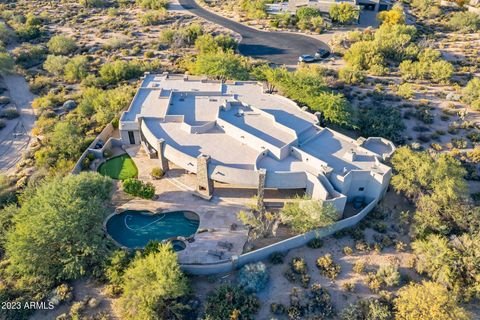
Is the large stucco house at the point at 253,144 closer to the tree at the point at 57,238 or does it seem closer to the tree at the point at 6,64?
the tree at the point at 57,238

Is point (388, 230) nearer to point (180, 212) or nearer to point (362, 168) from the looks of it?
point (362, 168)

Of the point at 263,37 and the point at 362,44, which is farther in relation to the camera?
the point at 263,37

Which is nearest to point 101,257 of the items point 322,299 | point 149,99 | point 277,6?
point 322,299

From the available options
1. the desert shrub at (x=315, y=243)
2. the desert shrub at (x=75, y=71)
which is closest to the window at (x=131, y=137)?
the desert shrub at (x=75, y=71)

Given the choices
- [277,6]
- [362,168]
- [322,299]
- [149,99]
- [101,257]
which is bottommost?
[322,299]

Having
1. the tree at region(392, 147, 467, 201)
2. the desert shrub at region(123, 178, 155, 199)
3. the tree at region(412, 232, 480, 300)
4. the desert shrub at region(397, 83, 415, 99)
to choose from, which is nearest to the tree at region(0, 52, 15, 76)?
the desert shrub at region(123, 178, 155, 199)

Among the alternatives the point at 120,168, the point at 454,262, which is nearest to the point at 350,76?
the point at 454,262

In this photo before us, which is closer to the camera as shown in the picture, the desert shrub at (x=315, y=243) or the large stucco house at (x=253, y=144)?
the desert shrub at (x=315, y=243)
